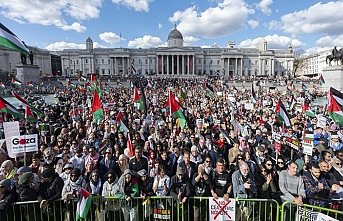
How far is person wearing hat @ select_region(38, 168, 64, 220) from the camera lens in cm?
446

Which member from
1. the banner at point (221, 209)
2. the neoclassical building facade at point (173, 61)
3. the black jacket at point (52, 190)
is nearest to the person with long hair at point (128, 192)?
the black jacket at point (52, 190)

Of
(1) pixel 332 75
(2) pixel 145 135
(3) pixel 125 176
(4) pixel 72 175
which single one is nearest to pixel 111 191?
(3) pixel 125 176

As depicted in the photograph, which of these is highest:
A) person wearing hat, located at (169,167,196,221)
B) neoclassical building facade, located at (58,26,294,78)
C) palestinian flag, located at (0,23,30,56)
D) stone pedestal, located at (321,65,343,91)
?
neoclassical building facade, located at (58,26,294,78)

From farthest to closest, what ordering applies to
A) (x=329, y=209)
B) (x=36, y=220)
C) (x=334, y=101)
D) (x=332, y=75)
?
1. (x=332, y=75)
2. (x=334, y=101)
3. (x=36, y=220)
4. (x=329, y=209)

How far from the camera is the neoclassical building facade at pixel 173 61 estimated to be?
9075cm

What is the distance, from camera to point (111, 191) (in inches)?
183

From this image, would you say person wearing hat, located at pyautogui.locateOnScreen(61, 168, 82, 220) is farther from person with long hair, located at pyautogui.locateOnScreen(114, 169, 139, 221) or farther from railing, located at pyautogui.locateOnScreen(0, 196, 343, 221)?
person with long hair, located at pyautogui.locateOnScreen(114, 169, 139, 221)

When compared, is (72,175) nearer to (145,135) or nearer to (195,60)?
(145,135)

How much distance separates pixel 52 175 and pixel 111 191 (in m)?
1.25


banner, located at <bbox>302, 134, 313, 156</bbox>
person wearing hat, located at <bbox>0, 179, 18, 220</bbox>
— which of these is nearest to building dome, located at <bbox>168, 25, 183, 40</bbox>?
banner, located at <bbox>302, 134, 313, 156</bbox>

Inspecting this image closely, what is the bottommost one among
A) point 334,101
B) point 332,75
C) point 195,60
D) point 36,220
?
point 36,220

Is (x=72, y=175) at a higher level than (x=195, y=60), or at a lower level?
lower

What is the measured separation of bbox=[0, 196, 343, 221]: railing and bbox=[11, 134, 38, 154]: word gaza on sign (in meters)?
2.06

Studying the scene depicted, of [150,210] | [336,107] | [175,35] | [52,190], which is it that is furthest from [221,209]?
[175,35]
